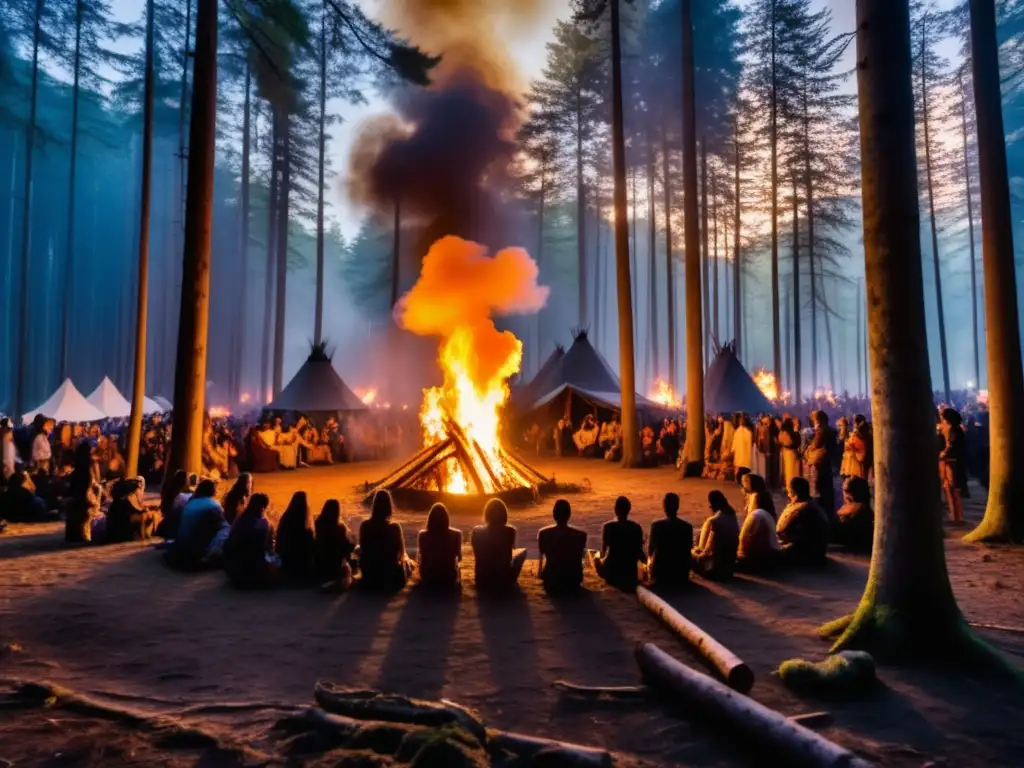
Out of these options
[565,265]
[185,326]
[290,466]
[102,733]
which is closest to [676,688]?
[102,733]

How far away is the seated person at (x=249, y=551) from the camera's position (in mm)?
6707

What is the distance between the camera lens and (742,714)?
3451mm

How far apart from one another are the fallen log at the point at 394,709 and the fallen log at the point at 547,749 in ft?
0.30

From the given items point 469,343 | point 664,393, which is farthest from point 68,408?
point 664,393

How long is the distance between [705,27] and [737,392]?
61.5 ft

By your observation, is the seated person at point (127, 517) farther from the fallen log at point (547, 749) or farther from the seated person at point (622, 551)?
the fallen log at point (547, 749)

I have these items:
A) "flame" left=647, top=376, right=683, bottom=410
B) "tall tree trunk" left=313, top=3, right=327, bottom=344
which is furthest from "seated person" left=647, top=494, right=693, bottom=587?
"flame" left=647, top=376, right=683, bottom=410

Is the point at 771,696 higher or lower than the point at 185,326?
lower

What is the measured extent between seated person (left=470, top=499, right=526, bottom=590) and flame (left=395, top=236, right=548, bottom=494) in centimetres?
595

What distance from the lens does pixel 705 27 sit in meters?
29.8

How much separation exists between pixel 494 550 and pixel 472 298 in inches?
488

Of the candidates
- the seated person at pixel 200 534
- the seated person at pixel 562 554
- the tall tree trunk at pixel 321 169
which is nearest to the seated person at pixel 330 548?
the seated person at pixel 200 534

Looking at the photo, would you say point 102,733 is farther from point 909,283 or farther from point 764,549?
point 764,549

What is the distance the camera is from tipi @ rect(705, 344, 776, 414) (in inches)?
822
